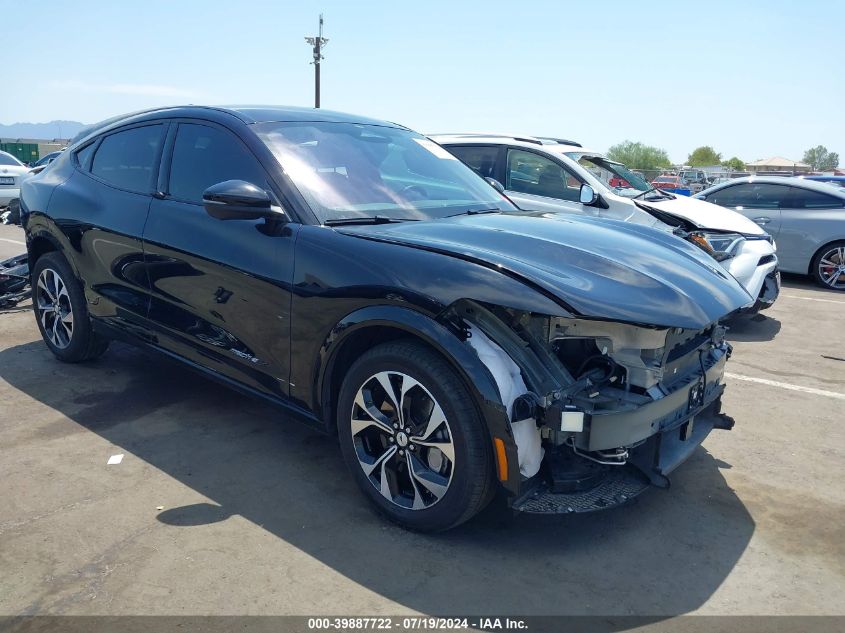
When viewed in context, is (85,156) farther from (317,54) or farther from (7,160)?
(317,54)

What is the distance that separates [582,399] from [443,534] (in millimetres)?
854

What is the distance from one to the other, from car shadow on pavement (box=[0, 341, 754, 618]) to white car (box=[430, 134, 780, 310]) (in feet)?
11.5

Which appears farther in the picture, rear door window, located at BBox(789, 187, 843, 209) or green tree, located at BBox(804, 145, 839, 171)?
green tree, located at BBox(804, 145, 839, 171)

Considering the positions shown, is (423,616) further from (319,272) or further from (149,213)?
(149,213)

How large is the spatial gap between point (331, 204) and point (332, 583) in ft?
5.59

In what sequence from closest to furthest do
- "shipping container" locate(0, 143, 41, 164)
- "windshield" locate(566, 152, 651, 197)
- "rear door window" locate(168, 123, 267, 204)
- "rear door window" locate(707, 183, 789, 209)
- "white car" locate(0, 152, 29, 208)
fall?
"rear door window" locate(168, 123, 267, 204) < "windshield" locate(566, 152, 651, 197) < "rear door window" locate(707, 183, 789, 209) < "white car" locate(0, 152, 29, 208) < "shipping container" locate(0, 143, 41, 164)

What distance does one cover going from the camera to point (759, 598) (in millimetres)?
2684

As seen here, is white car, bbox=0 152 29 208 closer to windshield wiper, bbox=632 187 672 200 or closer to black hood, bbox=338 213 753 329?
windshield wiper, bbox=632 187 672 200

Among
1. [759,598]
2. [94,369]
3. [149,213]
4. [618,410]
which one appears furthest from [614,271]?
[94,369]

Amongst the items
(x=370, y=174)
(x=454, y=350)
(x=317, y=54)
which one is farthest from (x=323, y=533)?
(x=317, y=54)

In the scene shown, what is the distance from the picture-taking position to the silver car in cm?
978

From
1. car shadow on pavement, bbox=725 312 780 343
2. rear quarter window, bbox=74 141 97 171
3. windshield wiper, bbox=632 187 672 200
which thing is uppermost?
rear quarter window, bbox=74 141 97 171

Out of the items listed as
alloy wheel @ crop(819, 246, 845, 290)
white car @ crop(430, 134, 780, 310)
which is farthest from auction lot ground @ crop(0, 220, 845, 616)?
alloy wheel @ crop(819, 246, 845, 290)

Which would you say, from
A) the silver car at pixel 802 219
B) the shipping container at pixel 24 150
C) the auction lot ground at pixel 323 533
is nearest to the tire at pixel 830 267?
the silver car at pixel 802 219
